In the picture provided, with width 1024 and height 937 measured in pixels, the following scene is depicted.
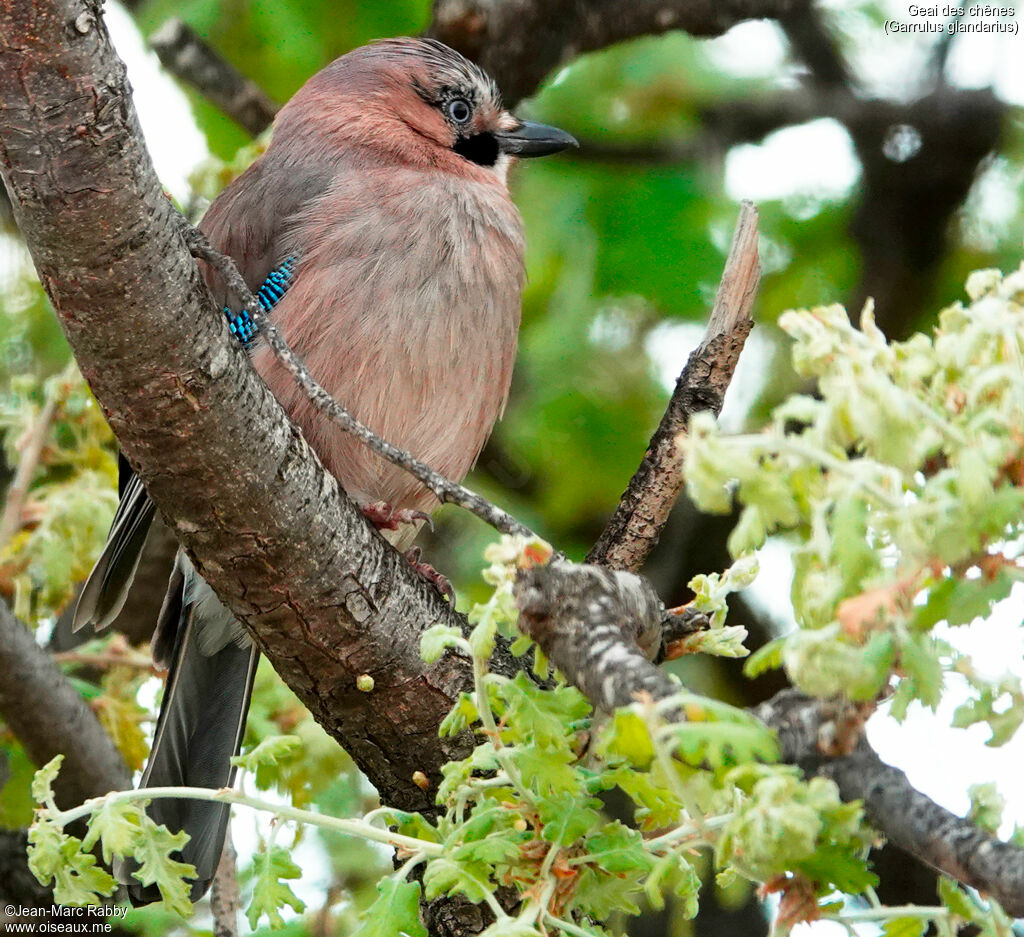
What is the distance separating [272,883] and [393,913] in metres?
0.24

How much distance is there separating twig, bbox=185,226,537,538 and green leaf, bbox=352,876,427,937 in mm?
404

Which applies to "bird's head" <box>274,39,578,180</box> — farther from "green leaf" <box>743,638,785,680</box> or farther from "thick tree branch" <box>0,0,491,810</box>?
"green leaf" <box>743,638,785,680</box>

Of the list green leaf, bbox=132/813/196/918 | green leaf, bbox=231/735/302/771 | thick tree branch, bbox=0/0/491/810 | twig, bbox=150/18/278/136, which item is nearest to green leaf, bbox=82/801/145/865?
green leaf, bbox=132/813/196/918

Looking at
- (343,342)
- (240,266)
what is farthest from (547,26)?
(343,342)

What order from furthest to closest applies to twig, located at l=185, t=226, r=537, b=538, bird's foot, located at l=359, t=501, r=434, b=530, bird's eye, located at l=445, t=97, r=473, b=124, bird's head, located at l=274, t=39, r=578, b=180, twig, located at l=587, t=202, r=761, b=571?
1. bird's eye, located at l=445, t=97, r=473, b=124
2. bird's head, located at l=274, t=39, r=578, b=180
3. bird's foot, located at l=359, t=501, r=434, b=530
4. twig, located at l=587, t=202, r=761, b=571
5. twig, located at l=185, t=226, r=537, b=538

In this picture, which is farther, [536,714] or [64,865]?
[64,865]

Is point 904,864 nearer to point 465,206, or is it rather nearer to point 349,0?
point 465,206

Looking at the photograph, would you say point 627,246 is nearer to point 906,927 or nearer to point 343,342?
point 343,342

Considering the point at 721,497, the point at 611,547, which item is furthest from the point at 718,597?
the point at 611,547

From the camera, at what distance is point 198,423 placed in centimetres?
199

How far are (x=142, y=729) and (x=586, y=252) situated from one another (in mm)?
Answer: 1927

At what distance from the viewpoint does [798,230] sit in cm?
476

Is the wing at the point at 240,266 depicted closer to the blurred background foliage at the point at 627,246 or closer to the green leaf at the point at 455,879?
the blurred background foliage at the point at 627,246

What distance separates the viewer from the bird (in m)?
2.94
